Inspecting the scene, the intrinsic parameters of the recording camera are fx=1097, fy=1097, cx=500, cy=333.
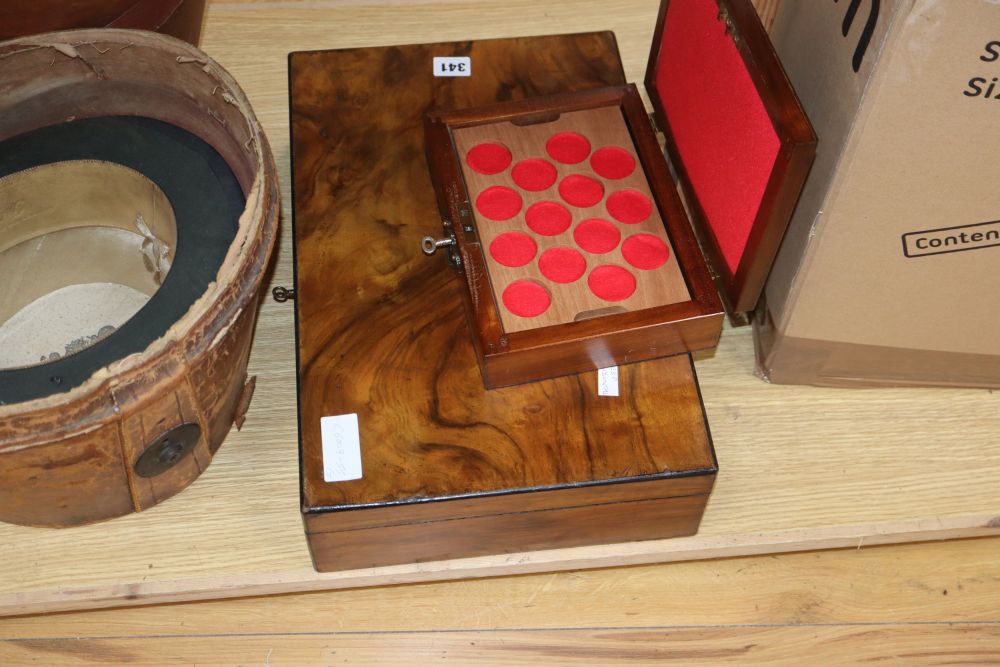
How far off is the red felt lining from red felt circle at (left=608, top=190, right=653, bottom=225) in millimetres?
51

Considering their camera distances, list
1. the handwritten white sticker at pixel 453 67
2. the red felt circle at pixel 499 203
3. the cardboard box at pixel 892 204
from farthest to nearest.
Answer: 1. the handwritten white sticker at pixel 453 67
2. the red felt circle at pixel 499 203
3. the cardboard box at pixel 892 204

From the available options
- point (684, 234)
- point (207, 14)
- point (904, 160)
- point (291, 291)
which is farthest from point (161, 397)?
point (207, 14)

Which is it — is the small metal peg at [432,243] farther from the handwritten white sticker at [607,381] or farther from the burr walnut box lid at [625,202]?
the handwritten white sticker at [607,381]

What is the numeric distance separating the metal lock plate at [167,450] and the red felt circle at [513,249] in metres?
0.26

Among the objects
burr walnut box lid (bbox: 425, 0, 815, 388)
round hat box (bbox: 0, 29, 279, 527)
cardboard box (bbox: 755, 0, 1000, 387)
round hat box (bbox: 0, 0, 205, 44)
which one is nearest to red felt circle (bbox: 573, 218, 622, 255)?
burr walnut box lid (bbox: 425, 0, 815, 388)

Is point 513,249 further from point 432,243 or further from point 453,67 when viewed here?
point 453,67

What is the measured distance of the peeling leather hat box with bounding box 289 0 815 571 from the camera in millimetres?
795

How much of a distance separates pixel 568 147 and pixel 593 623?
0.41 metres

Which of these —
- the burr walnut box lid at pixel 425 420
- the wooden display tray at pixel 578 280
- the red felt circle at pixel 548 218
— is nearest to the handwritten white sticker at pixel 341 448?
the burr walnut box lid at pixel 425 420

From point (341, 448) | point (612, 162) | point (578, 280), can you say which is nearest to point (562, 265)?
point (578, 280)

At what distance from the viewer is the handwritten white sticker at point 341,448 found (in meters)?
0.79

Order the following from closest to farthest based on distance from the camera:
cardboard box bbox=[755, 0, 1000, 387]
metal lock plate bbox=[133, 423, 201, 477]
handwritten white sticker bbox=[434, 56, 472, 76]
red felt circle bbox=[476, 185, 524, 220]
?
cardboard box bbox=[755, 0, 1000, 387] < metal lock plate bbox=[133, 423, 201, 477] < red felt circle bbox=[476, 185, 524, 220] < handwritten white sticker bbox=[434, 56, 472, 76]

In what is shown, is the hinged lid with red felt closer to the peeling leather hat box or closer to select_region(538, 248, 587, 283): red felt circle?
the peeling leather hat box

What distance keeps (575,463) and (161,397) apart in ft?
0.97
